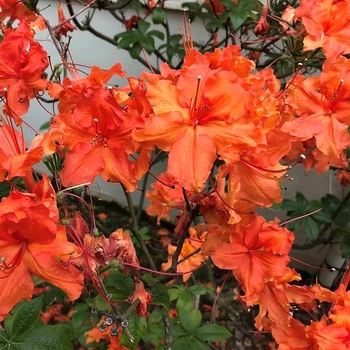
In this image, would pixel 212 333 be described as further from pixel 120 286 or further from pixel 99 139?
pixel 99 139

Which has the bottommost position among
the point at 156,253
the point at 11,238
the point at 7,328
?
the point at 156,253

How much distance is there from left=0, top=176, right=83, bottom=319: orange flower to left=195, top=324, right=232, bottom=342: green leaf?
0.66 metres

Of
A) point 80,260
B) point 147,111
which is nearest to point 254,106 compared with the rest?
point 147,111

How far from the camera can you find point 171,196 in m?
1.23

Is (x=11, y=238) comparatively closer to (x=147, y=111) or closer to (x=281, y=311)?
(x=147, y=111)

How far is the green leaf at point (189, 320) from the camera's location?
1288 mm

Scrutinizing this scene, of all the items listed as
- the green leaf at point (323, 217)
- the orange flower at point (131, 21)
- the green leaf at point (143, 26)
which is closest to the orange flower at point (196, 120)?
the green leaf at point (323, 217)

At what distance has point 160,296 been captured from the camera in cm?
103

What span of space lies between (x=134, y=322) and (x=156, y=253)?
169 cm

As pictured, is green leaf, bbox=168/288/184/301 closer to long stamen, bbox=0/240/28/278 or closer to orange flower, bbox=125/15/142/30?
long stamen, bbox=0/240/28/278

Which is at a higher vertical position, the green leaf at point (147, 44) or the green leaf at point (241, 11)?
the green leaf at point (241, 11)

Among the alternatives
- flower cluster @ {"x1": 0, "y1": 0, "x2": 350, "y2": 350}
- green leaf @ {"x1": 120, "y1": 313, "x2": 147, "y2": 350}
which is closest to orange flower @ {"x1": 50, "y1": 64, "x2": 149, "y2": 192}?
flower cluster @ {"x1": 0, "y1": 0, "x2": 350, "y2": 350}

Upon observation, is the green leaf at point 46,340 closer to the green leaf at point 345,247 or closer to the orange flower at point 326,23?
the orange flower at point 326,23

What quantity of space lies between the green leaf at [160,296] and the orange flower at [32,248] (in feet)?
1.11
